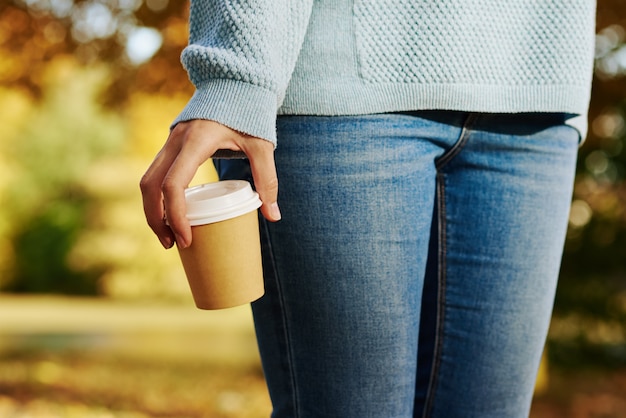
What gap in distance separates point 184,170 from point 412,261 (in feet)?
1.41

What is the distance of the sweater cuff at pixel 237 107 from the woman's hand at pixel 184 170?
0.04ft

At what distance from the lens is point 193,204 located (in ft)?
3.37

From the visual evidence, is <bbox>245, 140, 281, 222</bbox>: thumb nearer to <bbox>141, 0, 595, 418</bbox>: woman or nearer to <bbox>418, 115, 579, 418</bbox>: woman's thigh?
<bbox>141, 0, 595, 418</bbox>: woman

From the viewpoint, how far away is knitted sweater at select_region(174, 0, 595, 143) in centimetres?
102

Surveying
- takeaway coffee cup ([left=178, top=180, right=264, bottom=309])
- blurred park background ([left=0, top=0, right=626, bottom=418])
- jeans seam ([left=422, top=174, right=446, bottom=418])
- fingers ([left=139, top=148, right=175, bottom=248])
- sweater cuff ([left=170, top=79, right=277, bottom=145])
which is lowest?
blurred park background ([left=0, top=0, right=626, bottom=418])

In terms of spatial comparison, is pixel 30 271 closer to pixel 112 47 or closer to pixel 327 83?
pixel 112 47

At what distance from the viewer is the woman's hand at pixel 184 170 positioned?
0.96m

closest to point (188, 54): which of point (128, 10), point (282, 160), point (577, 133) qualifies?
point (282, 160)

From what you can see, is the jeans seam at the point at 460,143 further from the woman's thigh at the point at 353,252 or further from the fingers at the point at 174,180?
the fingers at the point at 174,180

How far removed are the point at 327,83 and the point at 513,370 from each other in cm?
65

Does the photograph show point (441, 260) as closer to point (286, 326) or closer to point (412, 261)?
point (412, 261)

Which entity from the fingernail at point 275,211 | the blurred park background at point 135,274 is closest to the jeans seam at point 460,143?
the fingernail at point 275,211

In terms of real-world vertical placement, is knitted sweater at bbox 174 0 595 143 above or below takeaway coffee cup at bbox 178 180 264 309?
above

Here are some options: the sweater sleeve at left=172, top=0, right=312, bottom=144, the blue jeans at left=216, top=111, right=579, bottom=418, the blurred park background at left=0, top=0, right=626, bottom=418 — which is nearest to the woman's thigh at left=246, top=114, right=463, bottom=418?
the blue jeans at left=216, top=111, right=579, bottom=418
